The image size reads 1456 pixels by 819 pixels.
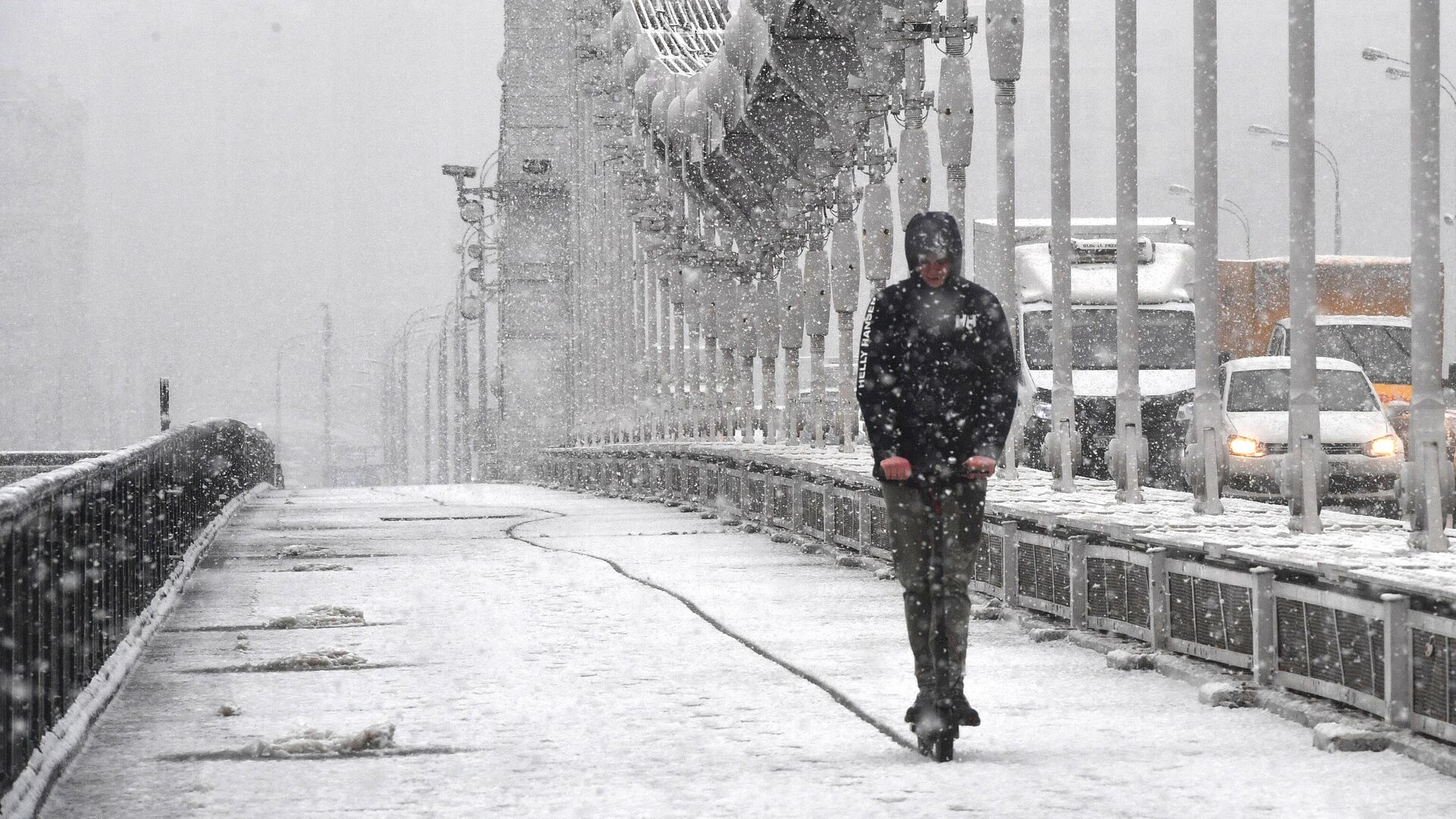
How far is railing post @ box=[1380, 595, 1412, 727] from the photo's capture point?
7.01 m

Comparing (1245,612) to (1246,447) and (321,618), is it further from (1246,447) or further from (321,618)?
(1246,447)

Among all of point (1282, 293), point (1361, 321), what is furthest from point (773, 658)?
point (1282, 293)

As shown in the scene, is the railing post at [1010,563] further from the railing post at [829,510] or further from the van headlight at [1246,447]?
the van headlight at [1246,447]

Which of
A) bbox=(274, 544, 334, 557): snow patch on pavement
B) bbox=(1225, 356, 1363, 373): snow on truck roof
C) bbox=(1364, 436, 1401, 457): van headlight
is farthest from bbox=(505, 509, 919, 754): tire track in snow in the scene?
bbox=(1225, 356, 1363, 373): snow on truck roof

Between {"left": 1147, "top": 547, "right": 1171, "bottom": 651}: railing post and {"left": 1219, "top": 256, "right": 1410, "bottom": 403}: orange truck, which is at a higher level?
{"left": 1219, "top": 256, "right": 1410, "bottom": 403}: orange truck

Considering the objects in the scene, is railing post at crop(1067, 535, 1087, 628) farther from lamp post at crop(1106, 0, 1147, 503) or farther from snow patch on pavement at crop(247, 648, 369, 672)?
snow patch on pavement at crop(247, 648, 369, 672)

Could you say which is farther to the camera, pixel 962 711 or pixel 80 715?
pixel 80 715

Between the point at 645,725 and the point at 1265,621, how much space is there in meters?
2.41

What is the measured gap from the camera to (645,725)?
8.08 meters

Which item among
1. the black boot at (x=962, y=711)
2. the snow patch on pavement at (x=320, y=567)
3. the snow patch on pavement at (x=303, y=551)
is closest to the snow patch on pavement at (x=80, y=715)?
the snow patch on pavement at (x=320, y=567)

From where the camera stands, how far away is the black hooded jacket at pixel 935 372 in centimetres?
716

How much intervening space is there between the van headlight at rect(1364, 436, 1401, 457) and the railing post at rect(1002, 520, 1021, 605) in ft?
34.6

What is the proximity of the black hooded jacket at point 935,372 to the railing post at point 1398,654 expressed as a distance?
1399mm

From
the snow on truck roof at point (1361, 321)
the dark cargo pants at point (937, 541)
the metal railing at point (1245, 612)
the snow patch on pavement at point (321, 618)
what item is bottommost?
the snow patch on pavement at point (321, 618)
